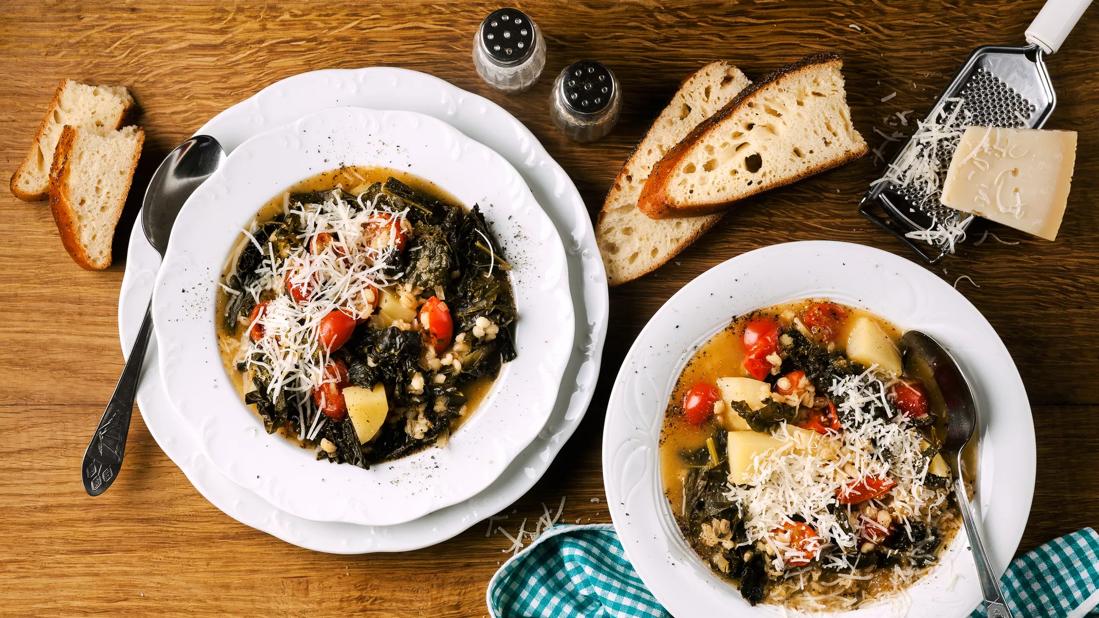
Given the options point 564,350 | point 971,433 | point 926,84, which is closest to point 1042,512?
point 971,433

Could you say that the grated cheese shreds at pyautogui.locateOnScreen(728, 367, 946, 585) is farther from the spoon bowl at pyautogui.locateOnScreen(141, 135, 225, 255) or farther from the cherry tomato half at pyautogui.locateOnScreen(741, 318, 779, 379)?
the spoon bowl at pyautogui.locateOnScreen(141, 135, 225, 255)

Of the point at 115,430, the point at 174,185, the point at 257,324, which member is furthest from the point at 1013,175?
the point at 115,430

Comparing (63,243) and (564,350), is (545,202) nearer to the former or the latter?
(564,350)

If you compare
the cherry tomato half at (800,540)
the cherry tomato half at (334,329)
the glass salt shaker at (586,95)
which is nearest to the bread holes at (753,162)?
the glass salt shaker at (586,95)

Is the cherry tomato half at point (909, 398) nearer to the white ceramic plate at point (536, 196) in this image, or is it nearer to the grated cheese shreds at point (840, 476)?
the grated cheese shreds at point (840, 476)

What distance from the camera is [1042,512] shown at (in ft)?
11.9

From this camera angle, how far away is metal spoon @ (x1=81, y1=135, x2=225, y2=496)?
11.5ft

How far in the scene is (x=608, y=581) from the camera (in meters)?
3.56

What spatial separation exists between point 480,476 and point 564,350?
65cm

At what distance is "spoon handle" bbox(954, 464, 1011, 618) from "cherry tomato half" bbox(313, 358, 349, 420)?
2.67m

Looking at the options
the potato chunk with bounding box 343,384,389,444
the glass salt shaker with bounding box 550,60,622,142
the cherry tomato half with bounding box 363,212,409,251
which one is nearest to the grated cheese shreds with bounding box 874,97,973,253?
the glass salt shaker with bounding box 550,60,622,142

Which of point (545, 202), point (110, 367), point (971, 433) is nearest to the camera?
point (971, 433)

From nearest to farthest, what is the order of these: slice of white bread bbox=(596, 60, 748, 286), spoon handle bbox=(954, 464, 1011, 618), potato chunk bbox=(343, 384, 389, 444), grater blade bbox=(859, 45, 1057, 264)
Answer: spoon handle bbox=(954, 464, 1011, 618)
potato chunk bbox=(343, 384, 389, 444)
grater blade bbox=(859, 45, 1057, 264)
slice of white bread bbox=(596, 60, 748, 286)

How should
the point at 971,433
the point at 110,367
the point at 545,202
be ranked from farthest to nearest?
the point at 110,367 < the point at 545,202 < the point at 971,433
